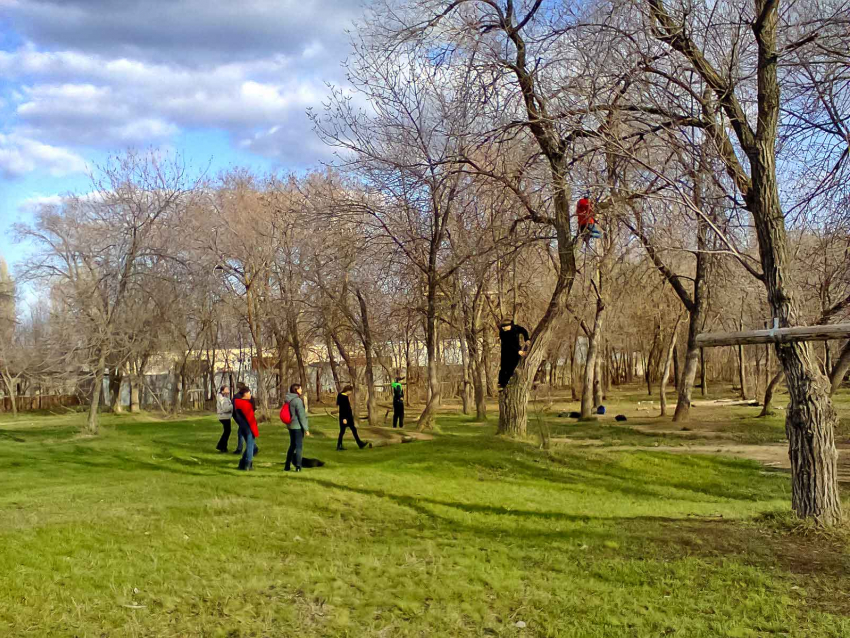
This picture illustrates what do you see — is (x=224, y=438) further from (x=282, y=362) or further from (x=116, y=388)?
(x=116, y=388)

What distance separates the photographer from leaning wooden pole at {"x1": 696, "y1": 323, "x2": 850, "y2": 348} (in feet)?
23.6

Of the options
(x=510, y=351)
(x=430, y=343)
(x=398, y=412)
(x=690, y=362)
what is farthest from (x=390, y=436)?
(x=690, y=362)

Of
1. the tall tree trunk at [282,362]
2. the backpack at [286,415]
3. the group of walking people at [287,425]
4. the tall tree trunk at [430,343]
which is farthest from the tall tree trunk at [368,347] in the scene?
the backpack at [286,415]

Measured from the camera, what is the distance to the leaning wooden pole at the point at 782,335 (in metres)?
7.19

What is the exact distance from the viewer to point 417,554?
7.62 m

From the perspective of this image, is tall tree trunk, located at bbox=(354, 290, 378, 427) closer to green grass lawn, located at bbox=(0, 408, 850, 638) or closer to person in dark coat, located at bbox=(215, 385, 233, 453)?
person in dark coat, located at bbox=(215, 385, 233, 453)

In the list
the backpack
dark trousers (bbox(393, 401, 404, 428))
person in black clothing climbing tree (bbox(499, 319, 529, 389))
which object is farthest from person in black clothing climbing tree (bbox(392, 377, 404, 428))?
the backpack

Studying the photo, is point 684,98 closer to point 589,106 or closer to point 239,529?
point 589,106

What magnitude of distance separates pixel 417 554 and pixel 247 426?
6526mm

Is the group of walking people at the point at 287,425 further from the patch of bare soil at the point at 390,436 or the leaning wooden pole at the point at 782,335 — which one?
the leaning wooden pole at the point at 782,335

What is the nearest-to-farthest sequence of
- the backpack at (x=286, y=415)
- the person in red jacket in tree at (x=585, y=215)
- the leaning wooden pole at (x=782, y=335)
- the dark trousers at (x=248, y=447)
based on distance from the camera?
the leaning wooden pole at (x=782, y=335) < the person in red jacket in tree at (x=585, y=215) < the backpack at (x=286, y=415) < the dark trousers at (x=248, y=447)

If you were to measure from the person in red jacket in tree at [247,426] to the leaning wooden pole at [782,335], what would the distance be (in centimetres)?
803

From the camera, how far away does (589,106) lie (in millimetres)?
9211

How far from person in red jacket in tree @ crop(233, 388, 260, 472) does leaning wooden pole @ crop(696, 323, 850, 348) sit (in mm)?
8034
